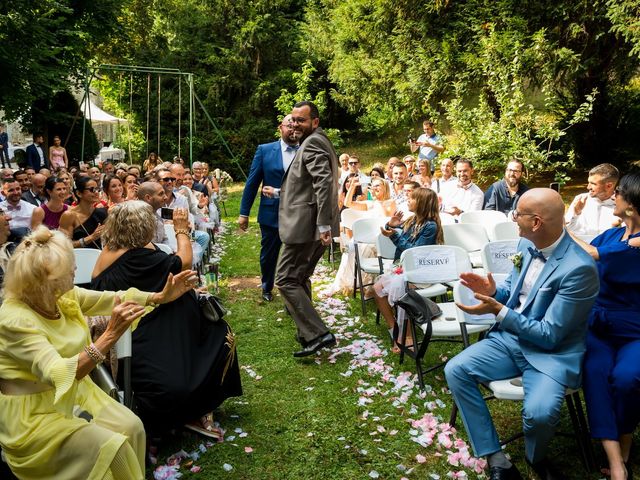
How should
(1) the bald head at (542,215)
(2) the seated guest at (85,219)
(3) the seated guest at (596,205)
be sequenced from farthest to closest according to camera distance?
(2) the seated guest at (85,219) < (3) the seated guest at (596,205) < (1) the bald head at (542,215)

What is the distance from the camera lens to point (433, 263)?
5.05 m

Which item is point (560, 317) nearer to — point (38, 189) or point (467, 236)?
point (467, 236)

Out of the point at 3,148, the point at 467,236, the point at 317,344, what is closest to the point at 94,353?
the point at 317,344

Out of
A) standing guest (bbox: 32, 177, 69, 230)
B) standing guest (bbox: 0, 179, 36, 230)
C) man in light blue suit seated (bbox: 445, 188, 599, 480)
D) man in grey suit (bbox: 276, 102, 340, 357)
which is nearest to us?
man in light blue suit seated (bbox: 445, 188, 599, 480)

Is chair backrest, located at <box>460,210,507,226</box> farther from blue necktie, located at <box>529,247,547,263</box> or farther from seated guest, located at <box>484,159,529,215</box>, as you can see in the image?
blue necktie, located at <box>529,247,547,263</box>

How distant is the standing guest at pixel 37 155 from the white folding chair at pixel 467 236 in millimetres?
13801

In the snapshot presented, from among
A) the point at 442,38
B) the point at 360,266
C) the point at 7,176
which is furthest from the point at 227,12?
the point at 360,266

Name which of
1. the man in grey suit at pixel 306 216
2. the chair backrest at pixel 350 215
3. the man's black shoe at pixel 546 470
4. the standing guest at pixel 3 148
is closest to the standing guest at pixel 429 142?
the chair backrest at pixel 350 215

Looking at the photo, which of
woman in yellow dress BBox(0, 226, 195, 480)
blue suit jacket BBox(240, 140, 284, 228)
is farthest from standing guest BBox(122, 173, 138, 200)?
woman in yellow dress BBox(0, 226, 195, 480)

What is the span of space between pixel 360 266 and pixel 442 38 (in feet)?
32.5

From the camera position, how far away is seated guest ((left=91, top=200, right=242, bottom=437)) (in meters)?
3.48

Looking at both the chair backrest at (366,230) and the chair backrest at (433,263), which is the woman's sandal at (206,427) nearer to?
the chair backrest at (433,263)

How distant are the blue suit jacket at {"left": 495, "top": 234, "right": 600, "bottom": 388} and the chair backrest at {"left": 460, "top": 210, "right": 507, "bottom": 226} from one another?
390 centimetres

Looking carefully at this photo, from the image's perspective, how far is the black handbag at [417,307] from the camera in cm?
440
